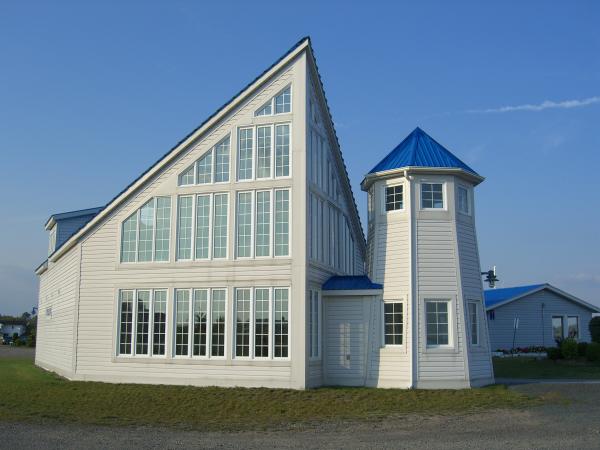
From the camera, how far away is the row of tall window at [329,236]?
22.5m

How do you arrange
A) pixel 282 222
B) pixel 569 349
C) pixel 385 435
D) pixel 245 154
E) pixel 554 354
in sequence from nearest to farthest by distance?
pixel 385 435 < pixel 282 222 < pixel 245 154 < pixel 569 349 < pixel 554 354

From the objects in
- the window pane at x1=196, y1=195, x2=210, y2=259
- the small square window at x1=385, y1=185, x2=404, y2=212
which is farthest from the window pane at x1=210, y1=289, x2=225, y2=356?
the small square window at x1=385, y1=185, x2=404, y2=212

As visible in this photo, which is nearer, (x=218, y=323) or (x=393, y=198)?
(x=218, y=323)

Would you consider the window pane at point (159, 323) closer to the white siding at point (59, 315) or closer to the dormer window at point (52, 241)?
the white siding at point (59, 315)

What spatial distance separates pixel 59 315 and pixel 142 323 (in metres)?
7.28

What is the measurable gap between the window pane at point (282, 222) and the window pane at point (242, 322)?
6.15ft

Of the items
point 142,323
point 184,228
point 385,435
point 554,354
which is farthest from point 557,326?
point 385,435

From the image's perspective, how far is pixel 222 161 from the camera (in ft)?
75.3

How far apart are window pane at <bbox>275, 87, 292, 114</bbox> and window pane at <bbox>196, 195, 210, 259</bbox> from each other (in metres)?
4.08

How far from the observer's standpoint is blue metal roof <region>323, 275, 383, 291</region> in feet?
72.6

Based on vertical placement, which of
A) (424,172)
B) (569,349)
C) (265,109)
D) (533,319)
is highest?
(265,109)

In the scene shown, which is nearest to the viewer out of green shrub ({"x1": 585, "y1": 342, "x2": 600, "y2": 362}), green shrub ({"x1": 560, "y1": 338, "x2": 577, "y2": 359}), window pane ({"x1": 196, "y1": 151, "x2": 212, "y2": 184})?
window pane ({"x1": 196, "y1": 151, "x2": 212, "y2": 184})

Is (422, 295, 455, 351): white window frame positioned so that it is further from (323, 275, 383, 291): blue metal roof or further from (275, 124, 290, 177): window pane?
(275, 124, 290, 177): window pane

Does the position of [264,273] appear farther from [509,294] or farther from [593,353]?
[509,294]
